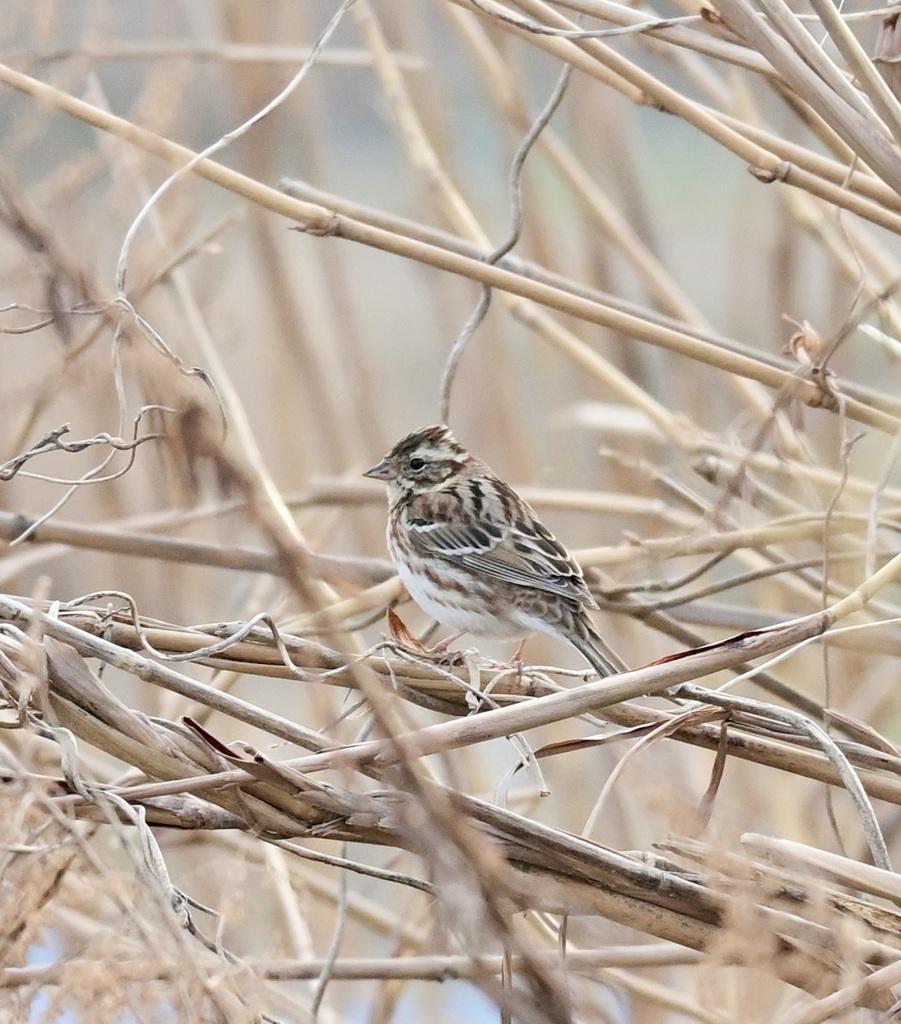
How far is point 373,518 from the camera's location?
313 cm

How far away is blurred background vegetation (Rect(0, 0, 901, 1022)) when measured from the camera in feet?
2.82

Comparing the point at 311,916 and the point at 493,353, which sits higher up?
the point at 493,353

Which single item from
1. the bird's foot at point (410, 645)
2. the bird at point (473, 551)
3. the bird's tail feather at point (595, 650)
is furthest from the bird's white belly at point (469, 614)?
the bird's foot at point (410, 645)

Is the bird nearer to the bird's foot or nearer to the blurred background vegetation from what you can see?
the blurred background vegetation

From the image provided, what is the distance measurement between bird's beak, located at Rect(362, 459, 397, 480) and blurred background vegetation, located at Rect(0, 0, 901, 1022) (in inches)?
3.0

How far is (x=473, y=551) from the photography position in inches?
108

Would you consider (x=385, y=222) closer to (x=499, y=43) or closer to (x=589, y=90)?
(x=499, y=43)

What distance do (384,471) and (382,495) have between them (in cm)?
29

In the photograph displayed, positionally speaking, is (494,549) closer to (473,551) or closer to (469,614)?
(473,551)

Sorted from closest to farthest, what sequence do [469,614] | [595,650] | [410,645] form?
1. [410,645]
2. [595,650]
3. [469,614]

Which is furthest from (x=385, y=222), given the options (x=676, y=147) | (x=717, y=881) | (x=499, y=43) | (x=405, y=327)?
(x=676, y=147)

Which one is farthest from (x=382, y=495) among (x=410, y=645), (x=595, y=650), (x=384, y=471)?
(x=410, y=645)

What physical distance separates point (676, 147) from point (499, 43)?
25.7 feet

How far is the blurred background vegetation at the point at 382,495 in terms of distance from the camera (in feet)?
2.82
